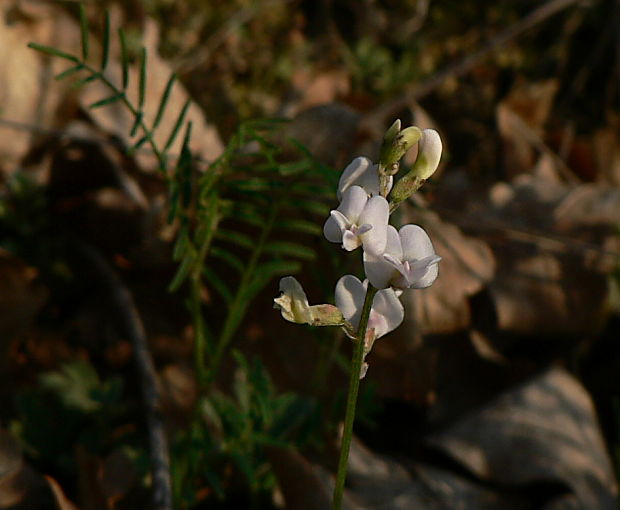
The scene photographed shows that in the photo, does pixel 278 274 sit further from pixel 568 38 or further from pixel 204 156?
pixel 568 38

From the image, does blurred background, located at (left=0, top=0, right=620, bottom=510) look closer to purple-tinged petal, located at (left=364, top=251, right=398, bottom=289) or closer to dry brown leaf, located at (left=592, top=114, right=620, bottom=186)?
dry brown leaf, located at (left=592, top=114, right=620, bottom=186)

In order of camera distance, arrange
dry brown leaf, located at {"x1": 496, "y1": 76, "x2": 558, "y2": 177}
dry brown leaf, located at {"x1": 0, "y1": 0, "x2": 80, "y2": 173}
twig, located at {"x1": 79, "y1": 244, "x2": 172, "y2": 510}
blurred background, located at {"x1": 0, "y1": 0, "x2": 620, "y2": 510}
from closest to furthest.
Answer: twig, located at {"x1": 79, "y1": 244, "x2": 172, "y2": 510}
blurred background, located at {"x1": 0, "y1": 0, "x2": 620, "y2": 510}
dry brown leaf, located at {"x1": 0, "y1": 0, "x2": 80, "y2": 173}
dry brown leaf, located at {"x1": 496, "y1": 76, "x2": 558, "y2": 177}

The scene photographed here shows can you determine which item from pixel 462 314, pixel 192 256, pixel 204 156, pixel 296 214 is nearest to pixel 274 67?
pixel 204 156

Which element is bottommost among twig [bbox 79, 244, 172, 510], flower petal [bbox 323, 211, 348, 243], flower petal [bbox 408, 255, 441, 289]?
twig [bbox 79, 244, 172, 510]

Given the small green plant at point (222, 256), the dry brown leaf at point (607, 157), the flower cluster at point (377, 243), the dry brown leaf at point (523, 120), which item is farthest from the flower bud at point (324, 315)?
the dry brown leaf at point (607, 157)

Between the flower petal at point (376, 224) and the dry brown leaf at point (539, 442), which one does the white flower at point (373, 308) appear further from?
the dry brown leaf at point (539, 442)

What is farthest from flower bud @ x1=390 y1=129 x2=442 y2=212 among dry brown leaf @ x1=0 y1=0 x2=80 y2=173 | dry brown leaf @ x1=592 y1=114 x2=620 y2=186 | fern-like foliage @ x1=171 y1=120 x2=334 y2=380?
dry brown leaf @ x1=592 y1=114 x2=620 y2=186

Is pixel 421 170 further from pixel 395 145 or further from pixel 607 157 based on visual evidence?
pixel 607 157
